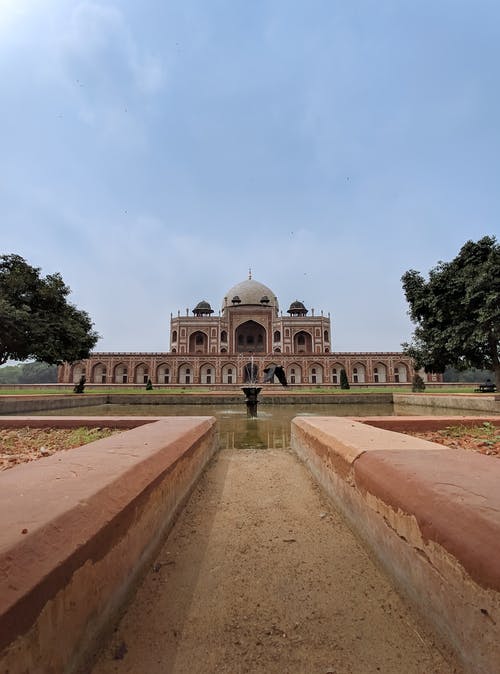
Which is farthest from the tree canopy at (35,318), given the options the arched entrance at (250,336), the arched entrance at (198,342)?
the arched entrance at (250,336)

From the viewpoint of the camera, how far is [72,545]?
112 centimetres

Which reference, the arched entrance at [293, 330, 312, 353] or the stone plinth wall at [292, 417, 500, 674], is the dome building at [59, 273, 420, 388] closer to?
the arched entrance at [293, 330, 312, 353]

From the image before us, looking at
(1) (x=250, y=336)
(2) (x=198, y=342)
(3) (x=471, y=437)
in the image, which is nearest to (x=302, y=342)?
(1) (x=250, y=336)

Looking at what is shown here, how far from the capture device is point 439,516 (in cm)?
130

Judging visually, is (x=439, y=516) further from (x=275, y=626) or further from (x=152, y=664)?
(x=152, y=664)

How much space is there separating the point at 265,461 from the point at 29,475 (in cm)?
284

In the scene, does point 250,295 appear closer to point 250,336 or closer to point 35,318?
point 250,336

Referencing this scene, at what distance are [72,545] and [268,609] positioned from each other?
2.78ft

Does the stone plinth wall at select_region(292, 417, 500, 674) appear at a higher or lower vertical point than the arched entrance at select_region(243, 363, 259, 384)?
lower

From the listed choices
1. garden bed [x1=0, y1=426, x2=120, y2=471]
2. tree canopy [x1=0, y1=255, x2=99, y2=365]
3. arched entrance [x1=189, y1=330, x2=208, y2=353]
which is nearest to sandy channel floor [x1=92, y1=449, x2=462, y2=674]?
garden bed [x1=0, y1=426, x2=120, y2=471]

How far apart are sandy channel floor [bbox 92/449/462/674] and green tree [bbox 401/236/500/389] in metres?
12.0

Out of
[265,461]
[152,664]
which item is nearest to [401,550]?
[152,664]

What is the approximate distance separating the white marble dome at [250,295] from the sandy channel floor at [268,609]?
145 feet

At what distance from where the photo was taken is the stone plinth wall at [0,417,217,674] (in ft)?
2.86
